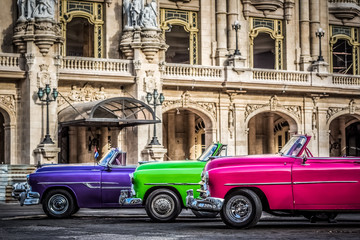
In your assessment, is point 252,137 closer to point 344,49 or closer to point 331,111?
point 331,111

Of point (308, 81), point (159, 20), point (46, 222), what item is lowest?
point (46, 222)

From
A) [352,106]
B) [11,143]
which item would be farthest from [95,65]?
[352,106]

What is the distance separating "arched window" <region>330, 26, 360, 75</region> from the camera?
1762 inches

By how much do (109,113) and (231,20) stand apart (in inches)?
389

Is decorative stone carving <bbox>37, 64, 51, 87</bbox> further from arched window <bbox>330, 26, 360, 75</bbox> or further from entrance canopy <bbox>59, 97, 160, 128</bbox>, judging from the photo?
arched window <bbox>330, 26, 360, 75</bbox>

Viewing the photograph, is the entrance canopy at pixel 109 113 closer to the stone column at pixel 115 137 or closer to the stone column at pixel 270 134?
the stone column at pixel 115 137

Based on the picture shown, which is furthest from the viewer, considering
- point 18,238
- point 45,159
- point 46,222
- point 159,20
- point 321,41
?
point 321,41

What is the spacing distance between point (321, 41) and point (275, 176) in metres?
29.1

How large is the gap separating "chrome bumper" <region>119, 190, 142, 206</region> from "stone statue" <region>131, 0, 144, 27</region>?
1883cm

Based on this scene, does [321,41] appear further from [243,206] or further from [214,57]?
[243,206]

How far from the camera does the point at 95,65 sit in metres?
36.1

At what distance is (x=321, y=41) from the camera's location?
1713 inches

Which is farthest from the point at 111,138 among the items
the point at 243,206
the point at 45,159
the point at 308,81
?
the point at 243,206

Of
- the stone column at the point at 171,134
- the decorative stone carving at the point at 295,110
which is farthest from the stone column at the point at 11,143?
the decorative stone carving at the point at 295,110
